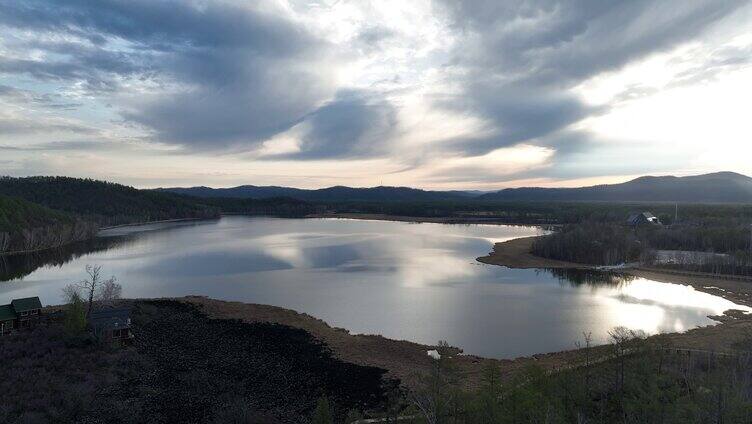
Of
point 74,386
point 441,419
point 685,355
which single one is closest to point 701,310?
point 685,355

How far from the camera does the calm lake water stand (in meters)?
23.8

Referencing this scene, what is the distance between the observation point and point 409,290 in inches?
1280

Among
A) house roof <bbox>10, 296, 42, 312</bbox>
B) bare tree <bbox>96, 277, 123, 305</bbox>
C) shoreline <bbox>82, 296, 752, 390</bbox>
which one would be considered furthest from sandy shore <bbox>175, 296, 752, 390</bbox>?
Result: house roof <bbox>10, 296, 42, 312</bbox>

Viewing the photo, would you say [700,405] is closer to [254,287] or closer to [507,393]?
[507,393]

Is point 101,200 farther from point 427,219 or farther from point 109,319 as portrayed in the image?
point 109,319

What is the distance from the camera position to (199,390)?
1547 centimetres

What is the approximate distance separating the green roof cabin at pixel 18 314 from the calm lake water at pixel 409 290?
9851mm

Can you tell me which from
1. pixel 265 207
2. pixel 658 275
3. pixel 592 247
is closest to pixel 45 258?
pixel 592 247

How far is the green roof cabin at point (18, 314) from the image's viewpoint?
2041 centimetres

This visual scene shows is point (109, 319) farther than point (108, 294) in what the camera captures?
No

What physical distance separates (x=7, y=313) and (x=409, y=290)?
22506 mm

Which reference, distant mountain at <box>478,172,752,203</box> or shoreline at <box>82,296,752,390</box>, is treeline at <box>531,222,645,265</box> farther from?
distant mountain at <box>478,172,752,203</box>

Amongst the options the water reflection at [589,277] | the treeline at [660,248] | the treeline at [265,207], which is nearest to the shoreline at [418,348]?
the water reflection at [589,277]

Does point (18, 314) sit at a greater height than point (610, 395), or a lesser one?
greater
